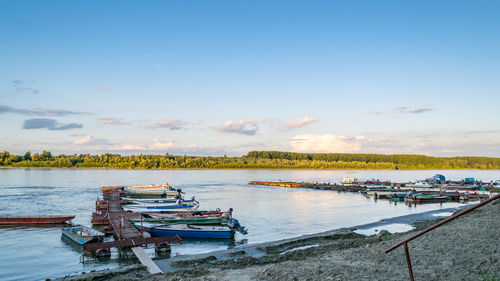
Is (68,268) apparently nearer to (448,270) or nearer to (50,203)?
(448,270)

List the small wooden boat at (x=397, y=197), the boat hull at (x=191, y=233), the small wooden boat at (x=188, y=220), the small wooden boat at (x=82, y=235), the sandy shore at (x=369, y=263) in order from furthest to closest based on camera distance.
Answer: the small wooden boat at (x=397, y=197)
the small wooden boat at (x=188, y=220)
the boat hull at (x=191, y=233)
the small wooden boat at (x=82, y=235)
the sandy shore at (x=369, y=263)

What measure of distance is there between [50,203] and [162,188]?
17.6m

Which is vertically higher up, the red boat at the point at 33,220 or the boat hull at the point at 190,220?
the boat hull at the point at 190,220

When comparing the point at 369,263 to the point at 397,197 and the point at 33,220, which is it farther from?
the point at 397,197

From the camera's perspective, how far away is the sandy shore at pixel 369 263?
10.0 m

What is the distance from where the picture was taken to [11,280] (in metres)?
14.9

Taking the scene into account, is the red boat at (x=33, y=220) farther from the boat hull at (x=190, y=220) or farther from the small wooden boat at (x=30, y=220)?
the boat hull at (x=190, y=220)

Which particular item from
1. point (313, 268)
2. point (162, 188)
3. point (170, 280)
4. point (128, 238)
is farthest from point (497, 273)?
point (162, 188)

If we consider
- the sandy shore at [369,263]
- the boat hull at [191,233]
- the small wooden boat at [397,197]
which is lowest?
the small wooden boat at [397,197]

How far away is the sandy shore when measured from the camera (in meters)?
10.0

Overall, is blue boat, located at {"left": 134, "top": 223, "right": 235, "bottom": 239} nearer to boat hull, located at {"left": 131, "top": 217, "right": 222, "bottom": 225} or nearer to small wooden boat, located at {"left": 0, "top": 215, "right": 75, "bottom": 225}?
boat hull, located at {"left": 131, "top": 217, "right": 222, "bottom": 225}

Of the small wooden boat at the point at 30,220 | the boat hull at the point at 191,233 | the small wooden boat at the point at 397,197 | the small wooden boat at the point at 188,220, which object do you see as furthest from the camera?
the small wooden boat at the point at 397,197

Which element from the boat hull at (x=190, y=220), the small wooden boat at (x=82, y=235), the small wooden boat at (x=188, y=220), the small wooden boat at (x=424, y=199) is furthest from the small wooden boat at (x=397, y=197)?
the small wooden boat at (x=82, y=235)

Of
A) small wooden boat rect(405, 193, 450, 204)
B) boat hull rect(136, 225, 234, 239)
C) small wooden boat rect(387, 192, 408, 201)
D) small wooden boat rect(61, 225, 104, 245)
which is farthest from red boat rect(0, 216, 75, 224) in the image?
small wooden boat rect(387, 192, 408, 201)
